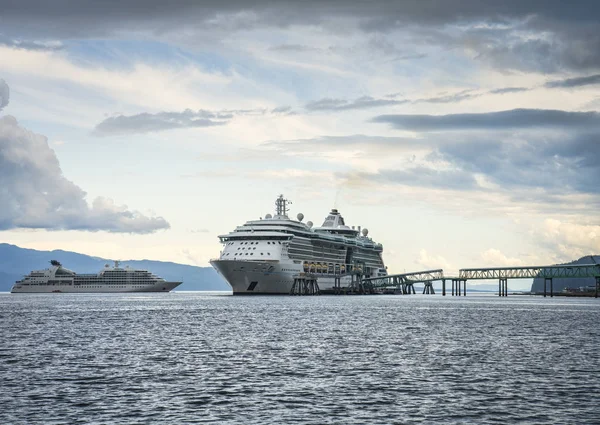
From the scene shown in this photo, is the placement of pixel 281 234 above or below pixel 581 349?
above

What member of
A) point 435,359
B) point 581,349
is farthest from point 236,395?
point 581,349

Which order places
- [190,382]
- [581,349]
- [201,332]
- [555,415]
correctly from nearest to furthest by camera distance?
[555,415] < [190,382] < [581,349] < [201,332]

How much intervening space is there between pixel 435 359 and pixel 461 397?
52.7 ft

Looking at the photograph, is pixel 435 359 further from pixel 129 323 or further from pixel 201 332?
pixel 129 323

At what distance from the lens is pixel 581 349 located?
63.6 meters

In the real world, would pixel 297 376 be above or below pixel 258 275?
below

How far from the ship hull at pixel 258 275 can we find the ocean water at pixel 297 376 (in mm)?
101473

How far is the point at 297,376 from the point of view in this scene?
1860 inches

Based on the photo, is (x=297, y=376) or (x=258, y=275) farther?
(x=258, y=275)

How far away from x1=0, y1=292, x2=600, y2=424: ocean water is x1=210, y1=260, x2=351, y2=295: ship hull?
333ft

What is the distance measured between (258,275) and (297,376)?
14178 centimetres

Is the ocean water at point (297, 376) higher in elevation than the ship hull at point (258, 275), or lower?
lower

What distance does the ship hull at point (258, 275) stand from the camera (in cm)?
18488

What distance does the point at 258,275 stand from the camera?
18862cm
